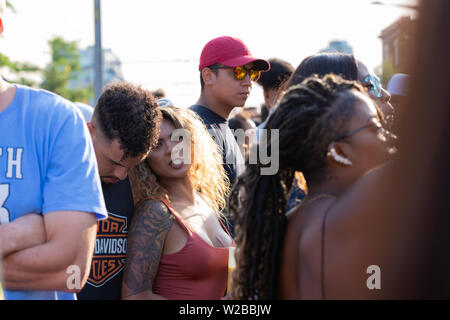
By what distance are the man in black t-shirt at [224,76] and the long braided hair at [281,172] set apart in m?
2.17

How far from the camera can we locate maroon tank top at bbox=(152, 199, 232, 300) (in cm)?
249

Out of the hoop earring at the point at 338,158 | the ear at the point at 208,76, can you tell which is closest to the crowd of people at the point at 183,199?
the hoop earring at the point at 338,158

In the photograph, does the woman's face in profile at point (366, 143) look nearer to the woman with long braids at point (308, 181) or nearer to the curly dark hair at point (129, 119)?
the woman with long braids at point (308, 181)

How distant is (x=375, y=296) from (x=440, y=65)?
65cm

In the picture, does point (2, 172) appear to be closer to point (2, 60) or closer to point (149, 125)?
point (149, 125)

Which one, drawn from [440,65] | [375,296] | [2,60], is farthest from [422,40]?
[2,60]

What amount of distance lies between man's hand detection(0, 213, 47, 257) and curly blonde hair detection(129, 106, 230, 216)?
0.76 m

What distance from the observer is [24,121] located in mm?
1965

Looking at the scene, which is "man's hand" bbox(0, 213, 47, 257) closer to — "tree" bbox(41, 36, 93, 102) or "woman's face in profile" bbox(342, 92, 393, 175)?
"woman's face in profile" bbox(342, 92, 393, 175)

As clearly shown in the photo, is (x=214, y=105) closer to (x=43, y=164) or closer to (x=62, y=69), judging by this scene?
(x=43, y=164)

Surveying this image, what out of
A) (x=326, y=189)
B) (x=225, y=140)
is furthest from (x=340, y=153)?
(x=225, y=140)

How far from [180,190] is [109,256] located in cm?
58

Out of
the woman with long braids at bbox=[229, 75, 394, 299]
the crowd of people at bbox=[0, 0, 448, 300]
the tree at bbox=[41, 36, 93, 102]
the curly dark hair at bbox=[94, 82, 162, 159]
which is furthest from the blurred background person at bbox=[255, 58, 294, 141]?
the tree at bbox=[41, 36, 93, 102]
